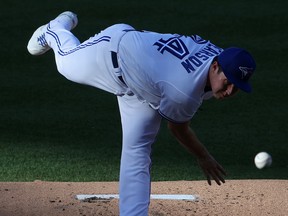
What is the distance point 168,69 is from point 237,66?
0.44 m

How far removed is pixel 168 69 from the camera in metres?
4.96

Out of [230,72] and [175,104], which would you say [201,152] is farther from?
[230,72]

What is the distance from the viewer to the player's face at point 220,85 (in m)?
4.78

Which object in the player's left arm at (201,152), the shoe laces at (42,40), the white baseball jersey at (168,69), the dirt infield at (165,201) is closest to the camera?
the white baseball jersey at (168,69)

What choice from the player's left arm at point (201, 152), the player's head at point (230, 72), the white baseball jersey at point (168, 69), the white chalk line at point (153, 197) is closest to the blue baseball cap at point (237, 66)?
the player's head at point (230, 72)

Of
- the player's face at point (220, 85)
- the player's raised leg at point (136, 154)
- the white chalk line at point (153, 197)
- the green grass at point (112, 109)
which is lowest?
the green grass at point (112, 109)

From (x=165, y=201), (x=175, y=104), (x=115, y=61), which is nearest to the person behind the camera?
(x=175, y=104)

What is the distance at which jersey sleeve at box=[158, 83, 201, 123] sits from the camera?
4887mm

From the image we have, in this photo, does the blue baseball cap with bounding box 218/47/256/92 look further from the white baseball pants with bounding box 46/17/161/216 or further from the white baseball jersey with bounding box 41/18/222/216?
the white baseball pants with bounding box 46/17/161/216

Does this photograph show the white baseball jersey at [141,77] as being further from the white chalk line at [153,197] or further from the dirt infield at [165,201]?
the white chalk line at [153,197]

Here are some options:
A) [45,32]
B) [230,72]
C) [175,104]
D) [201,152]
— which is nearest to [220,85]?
[230,72]

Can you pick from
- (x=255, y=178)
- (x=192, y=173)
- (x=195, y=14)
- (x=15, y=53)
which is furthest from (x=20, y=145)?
(x=195, y=14)

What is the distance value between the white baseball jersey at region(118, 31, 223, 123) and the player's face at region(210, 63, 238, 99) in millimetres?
60

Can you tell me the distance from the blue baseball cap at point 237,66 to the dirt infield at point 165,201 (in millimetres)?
1853
